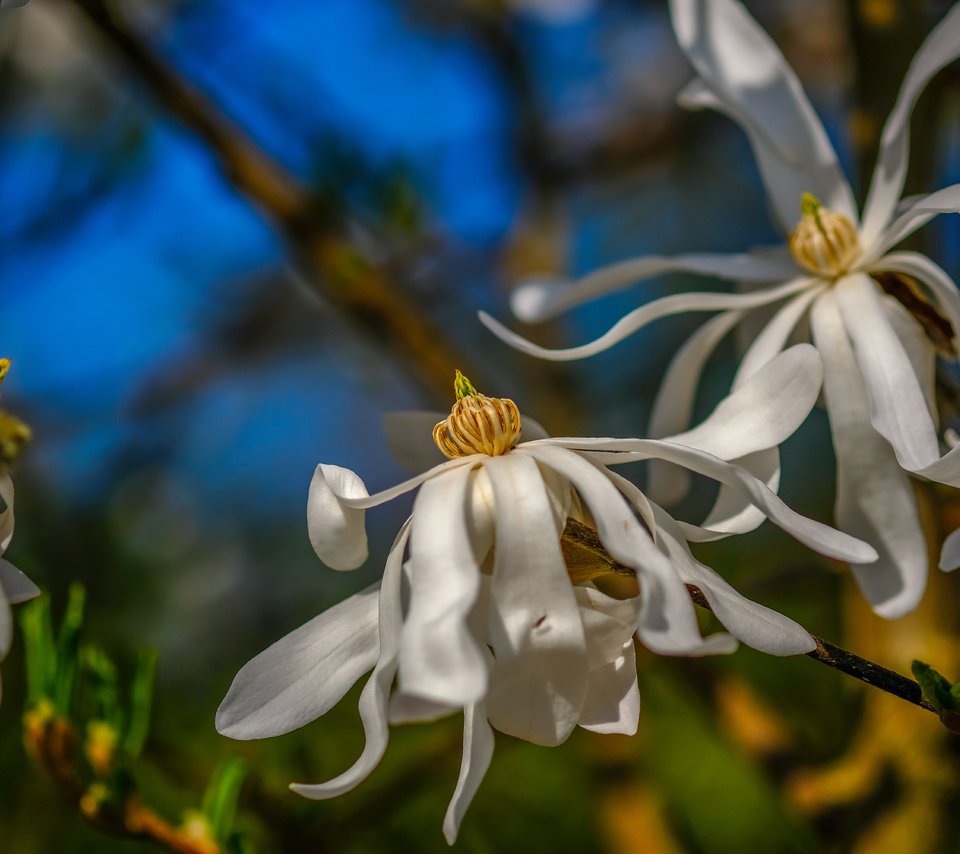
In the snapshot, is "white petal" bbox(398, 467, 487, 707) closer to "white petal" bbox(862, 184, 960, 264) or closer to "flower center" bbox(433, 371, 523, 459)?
"flower center" bbox(433, 371, 523, 459)

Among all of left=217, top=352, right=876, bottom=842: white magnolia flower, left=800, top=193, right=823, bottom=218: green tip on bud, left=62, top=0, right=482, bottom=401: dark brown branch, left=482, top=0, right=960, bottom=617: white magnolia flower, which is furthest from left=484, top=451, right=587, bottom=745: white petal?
left=62, top=0, right=482, bottom=401: dark brown branch

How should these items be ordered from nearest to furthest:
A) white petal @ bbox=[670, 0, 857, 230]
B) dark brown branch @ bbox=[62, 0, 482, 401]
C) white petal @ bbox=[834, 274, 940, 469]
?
white petal @ bbox=[834, 274, 940, 469]
white petal @ bbox=[670, 0, 857, 230]
dark brown branch @ bbox=[62, 0, 482, 401]

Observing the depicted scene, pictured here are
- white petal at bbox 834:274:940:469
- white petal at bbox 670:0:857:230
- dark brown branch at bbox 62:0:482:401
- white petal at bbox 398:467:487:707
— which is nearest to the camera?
white petal at bbox 398:467:487:707

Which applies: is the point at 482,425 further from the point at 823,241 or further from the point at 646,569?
the point at 823,241

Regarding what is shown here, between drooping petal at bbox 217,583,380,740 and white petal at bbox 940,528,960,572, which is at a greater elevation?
drooping petal at bbox 217,583,380,740

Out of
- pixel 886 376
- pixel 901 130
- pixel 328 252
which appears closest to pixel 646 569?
pixel 886 376

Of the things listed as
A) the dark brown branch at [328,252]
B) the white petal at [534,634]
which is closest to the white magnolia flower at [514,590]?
the white petal at [534,634]

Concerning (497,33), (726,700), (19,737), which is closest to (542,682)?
(726,700)

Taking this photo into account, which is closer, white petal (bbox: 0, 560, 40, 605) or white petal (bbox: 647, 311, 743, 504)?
white petal (bbox: 0, 560, 40, 605)
